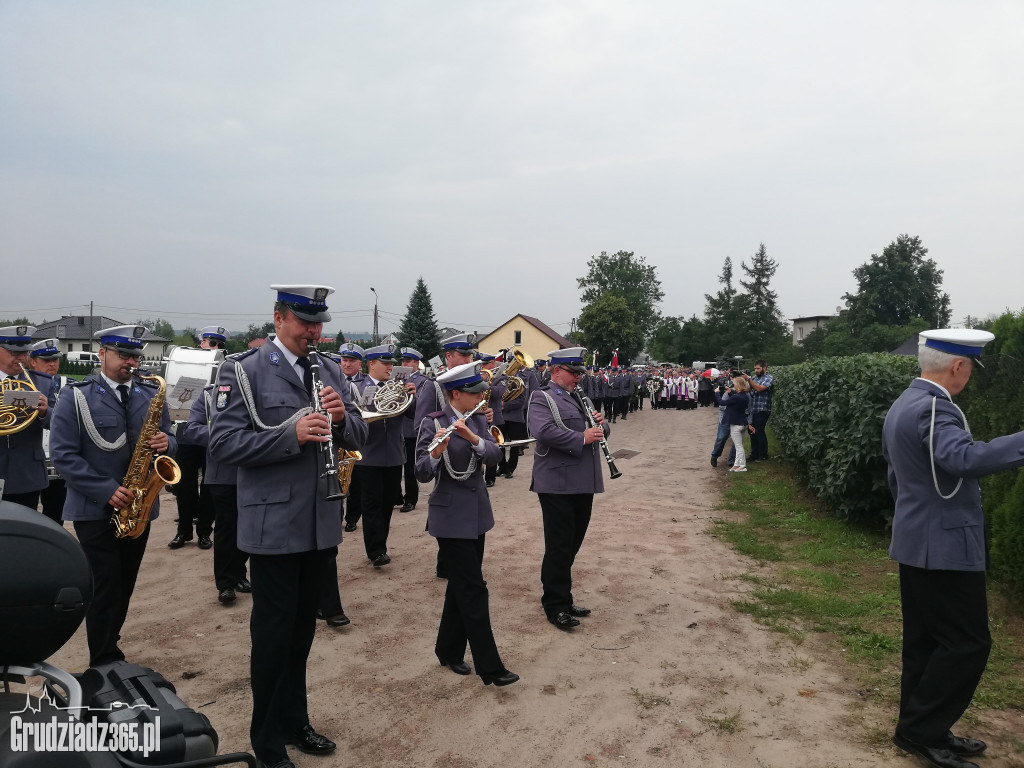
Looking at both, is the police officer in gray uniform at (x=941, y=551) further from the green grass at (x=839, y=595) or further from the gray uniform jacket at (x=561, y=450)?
the gray uniform jacket at (x=561, y=450)

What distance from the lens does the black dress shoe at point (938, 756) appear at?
12.4 feet

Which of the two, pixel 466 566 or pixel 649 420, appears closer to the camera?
pixel 466 566

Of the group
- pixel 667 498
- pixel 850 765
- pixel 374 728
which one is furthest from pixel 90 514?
pixel 667 498

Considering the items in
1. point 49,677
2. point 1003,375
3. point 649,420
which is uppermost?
point 1003,375

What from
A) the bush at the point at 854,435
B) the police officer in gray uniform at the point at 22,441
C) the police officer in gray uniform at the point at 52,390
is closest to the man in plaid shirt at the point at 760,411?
the bush at the point at 854,435

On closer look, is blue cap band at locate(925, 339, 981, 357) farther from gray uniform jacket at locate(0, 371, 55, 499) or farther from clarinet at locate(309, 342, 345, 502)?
gray uniform jacket at locate(0, 371, 55, 499)

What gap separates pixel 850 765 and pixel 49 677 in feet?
12.4

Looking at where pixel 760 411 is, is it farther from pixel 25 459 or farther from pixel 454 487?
pixel 25 459

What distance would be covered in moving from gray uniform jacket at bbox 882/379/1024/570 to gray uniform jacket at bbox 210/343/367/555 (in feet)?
10.2

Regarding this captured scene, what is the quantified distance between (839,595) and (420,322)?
53.8 m

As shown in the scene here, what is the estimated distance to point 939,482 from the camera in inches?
154

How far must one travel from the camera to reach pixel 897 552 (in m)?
4.03

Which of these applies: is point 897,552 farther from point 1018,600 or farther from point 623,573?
point 623,573

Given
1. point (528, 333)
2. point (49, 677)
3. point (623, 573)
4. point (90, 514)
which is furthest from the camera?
point (528, 333)
